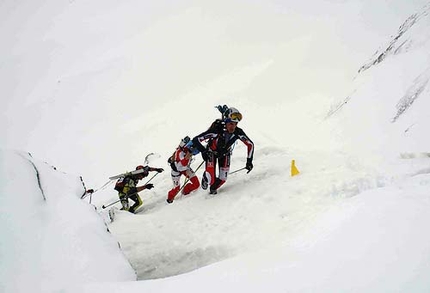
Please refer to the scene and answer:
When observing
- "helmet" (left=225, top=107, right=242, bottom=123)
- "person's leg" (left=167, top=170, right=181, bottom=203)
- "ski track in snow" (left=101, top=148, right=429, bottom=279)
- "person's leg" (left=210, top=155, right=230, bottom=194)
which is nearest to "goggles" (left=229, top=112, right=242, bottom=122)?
"helmet" (left=225, top=107, right=242, bottom=123)

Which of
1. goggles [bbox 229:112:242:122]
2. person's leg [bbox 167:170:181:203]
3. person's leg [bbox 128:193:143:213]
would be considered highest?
goggles [bbox 229:112:242:122]

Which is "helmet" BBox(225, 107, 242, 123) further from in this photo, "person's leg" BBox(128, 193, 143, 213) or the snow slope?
"person's leg" BBox(128, 193, 143, 213)

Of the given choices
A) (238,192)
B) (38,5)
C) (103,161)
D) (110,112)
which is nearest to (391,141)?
(238,192)

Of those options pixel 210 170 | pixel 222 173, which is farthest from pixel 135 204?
pixel 222 173

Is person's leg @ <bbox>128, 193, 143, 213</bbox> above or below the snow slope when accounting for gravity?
below

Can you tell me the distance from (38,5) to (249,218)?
63730mm

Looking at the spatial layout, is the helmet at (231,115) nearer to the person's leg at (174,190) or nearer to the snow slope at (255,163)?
the snow slope at (255,163)

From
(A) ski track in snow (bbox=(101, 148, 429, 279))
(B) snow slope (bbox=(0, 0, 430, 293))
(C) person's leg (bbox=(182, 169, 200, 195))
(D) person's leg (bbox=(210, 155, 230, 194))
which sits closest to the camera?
(B) snow slope (bbox=(0, 0, 430, 293))

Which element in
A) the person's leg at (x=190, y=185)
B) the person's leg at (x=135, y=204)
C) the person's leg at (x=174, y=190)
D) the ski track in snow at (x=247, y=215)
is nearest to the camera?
the ski track in snow at (x=247, y=215)

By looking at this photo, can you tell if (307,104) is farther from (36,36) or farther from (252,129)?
(36,36)

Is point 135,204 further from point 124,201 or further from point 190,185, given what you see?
point 190,185

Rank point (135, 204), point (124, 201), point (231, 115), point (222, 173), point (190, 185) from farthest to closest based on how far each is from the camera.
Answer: point (124, 201)
point (135, 204)
point (190, 185)
point (222, 173)
point (231, 115)

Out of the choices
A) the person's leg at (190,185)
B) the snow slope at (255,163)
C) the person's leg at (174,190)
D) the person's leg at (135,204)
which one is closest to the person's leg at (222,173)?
the snow slope at (255,163)

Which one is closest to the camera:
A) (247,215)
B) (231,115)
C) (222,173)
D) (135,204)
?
(247,215)
